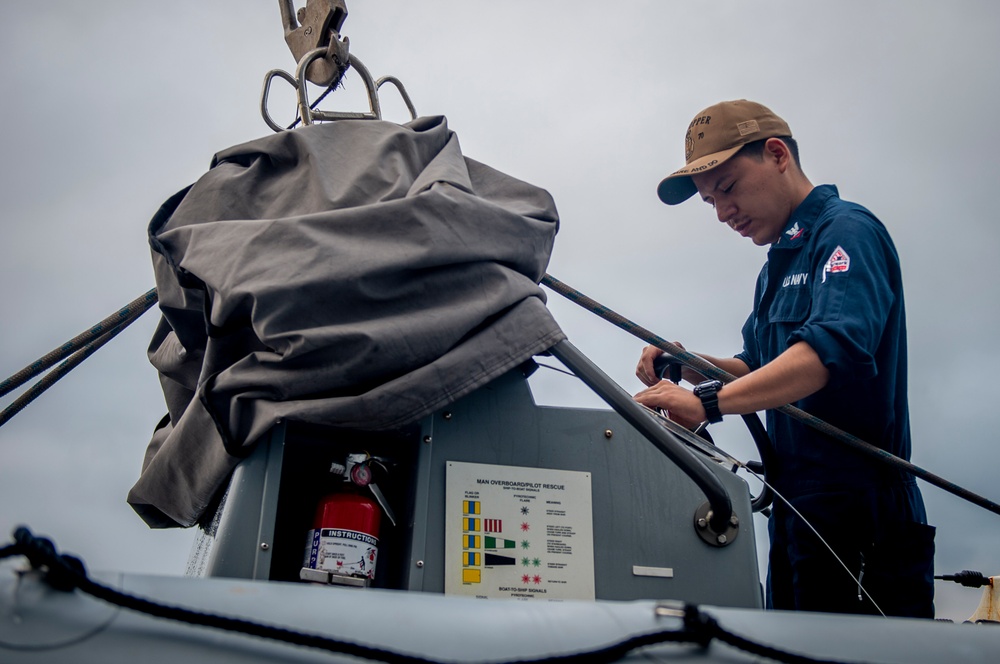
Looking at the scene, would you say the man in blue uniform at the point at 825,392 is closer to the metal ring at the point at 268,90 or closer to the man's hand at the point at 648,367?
the man's hand at the point at 648,367

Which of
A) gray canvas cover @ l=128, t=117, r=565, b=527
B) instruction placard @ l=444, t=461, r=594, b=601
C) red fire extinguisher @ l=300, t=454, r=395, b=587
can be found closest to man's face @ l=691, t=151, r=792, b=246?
gray canvas cover @ l=128, t=117, r=565, b=527

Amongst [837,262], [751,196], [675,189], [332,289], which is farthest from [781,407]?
[332,289]

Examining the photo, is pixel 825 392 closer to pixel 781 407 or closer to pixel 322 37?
pixel 781 407

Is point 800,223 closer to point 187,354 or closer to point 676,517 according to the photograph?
point 676,517

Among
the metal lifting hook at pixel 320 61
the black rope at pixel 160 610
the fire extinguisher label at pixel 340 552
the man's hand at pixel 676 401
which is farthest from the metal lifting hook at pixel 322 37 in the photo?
the black rope at pixel 160 610

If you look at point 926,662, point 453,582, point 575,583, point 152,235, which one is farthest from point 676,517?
point 152,235

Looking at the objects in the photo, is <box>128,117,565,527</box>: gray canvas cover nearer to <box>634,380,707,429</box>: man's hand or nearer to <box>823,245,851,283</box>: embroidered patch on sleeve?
<box>634,380,707,429</box>: man's hand

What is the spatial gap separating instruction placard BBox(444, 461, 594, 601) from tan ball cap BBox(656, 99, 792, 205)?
1.35 metres

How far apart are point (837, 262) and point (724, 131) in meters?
0.64

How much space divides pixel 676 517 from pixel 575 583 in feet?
0.83

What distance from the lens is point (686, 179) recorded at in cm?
288

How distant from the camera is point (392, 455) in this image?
1.72 meters

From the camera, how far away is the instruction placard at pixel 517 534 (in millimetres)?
1579

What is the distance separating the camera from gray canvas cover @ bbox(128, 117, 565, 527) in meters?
1.48
